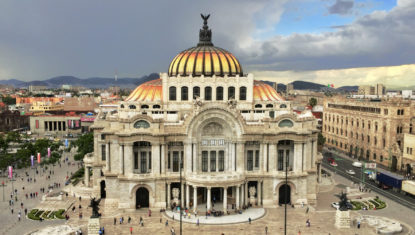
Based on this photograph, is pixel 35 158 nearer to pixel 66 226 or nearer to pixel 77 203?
pixel 77 203

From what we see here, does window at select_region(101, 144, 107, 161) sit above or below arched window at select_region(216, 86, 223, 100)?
below

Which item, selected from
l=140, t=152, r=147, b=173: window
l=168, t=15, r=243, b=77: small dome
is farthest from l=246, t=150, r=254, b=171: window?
l=168, t=15, r=243, b=77: small dome

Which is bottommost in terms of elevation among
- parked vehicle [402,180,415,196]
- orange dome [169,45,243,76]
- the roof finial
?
parked vehicle [402,180,415,196]

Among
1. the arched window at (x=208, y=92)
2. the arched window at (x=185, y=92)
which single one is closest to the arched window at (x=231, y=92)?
the arched window at (x=208, y=92)

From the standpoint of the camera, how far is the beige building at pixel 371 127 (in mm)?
93812

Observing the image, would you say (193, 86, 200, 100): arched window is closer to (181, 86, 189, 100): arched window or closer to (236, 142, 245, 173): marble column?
(181, 86, 189, 100): arched window

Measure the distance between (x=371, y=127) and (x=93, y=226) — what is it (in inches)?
3160

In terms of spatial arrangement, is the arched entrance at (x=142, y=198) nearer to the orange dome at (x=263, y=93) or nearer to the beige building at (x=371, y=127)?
the orange dome at (x=263, y=93)

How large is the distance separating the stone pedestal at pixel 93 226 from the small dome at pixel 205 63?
31623 millimetres

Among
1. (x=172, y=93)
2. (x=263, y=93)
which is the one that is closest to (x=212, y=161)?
(x=172, y=93)

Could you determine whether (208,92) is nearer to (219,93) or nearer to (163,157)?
(219,93)

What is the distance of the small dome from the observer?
71.8m

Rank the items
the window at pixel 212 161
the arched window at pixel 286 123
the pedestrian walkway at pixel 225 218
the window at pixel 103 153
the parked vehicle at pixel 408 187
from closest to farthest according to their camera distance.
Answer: the pedestrian walkway at pixel 225 218, the window at pixel 212 161, the arched window at pixel 286 123, the parked vehicle at pixel 408 187, the window at pixel 103 153

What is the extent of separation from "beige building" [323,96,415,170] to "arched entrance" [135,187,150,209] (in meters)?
61.8
